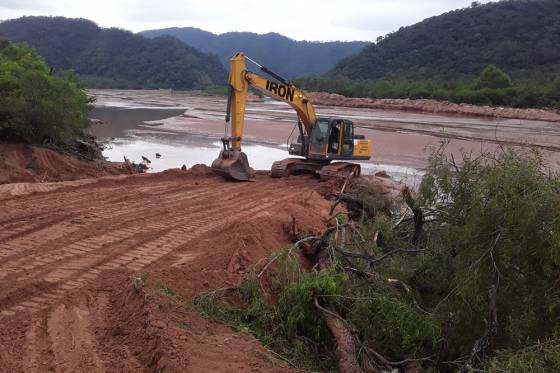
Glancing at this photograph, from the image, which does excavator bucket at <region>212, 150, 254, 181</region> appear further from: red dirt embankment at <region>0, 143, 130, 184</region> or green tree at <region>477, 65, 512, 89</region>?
green tree at <region>477, 65, 512, 89</region>

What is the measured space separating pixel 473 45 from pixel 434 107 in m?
29.9

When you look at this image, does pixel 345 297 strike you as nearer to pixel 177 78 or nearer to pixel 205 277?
pixel 205 277

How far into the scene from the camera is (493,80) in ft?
200

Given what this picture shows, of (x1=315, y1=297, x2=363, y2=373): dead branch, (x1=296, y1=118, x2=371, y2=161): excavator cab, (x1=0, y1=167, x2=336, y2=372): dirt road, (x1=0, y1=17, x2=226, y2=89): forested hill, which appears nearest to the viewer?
(x1=0, y1=167, x2=336, y2=372): dirt road

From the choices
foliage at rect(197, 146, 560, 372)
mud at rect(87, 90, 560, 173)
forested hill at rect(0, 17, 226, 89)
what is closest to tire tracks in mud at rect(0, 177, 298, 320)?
foliage at rect(197, 146, 560, 372)

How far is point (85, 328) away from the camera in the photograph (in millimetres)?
5629

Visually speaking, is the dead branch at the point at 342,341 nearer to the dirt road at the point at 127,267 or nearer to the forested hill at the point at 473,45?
the dirt road at the point at 127,267

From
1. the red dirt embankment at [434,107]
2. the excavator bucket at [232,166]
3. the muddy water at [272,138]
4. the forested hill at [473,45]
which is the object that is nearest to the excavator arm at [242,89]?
the excavator bucket at [232,166]

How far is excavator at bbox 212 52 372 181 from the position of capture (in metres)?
14.9

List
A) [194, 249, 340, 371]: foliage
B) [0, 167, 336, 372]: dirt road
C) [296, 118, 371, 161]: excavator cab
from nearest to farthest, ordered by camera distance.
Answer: [0, 167, 336, 372]: dirt road, [194, 249, 340, 371]: foliage, [296, 118, 371, 161]: excavator cab

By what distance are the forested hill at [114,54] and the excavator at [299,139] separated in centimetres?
9825

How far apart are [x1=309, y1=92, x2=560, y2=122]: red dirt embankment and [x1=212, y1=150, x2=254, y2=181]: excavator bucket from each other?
37791mm

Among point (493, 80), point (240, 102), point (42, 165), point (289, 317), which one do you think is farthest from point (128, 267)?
point (493, 80)

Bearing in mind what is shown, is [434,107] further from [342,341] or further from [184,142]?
[342,341]
